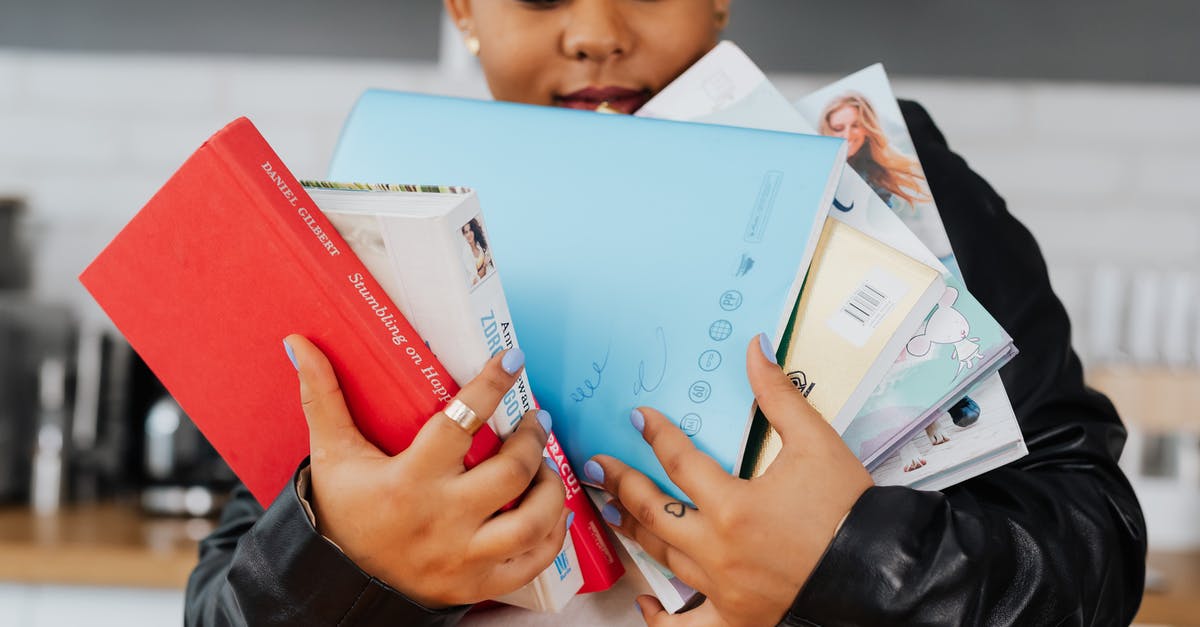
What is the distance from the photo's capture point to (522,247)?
575mm

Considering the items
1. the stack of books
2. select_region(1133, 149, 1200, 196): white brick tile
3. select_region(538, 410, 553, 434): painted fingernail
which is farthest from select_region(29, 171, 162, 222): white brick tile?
select_region(1133, 149, 1200, 196): white brick tile

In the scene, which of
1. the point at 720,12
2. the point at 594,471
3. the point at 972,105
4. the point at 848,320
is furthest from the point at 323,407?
the point at 972,105

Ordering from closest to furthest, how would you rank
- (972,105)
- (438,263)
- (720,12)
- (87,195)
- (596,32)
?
1. (438,263)
2. (596,32)
3. (720,12)
4. (972,105)
5. (87,195)

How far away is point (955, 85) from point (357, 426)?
1.64 metres

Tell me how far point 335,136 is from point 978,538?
164cm

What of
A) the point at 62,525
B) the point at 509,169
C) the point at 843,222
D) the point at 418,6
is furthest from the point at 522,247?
the point at 418,6

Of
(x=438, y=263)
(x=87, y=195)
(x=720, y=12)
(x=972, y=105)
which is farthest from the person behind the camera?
(x=87, y=195)

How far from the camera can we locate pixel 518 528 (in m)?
0.48

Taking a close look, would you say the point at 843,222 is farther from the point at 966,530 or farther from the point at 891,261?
the point at 966,530

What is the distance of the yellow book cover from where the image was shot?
511 mm

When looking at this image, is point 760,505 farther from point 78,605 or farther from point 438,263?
point 78,605

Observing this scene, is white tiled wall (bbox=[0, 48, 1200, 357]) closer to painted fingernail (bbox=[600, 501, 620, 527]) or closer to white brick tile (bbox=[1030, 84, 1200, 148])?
white brick tile (bbox=[1030, 84, 1200, 148])

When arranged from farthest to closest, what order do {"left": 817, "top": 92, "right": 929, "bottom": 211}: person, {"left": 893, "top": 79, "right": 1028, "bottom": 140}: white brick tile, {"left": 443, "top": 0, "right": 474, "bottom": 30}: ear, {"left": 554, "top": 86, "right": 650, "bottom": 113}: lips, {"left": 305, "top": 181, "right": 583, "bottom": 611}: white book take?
{"left": 893, "top": 79, "right": 1028, "bottom": 140}: white brick tile
{"left": 443, "top": 0, "right": 474, "bottom": 30}: ear
{"left": 554, "top": 86, "right": 650, "bottom": 113}: lips
{"left": 817, "top": 92, "right": 929, "bottom": 211}: person
{"left": 305, "top": 181, "right": 583, "bottom": 611}: white book

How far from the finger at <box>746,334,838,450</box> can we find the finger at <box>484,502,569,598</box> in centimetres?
12
